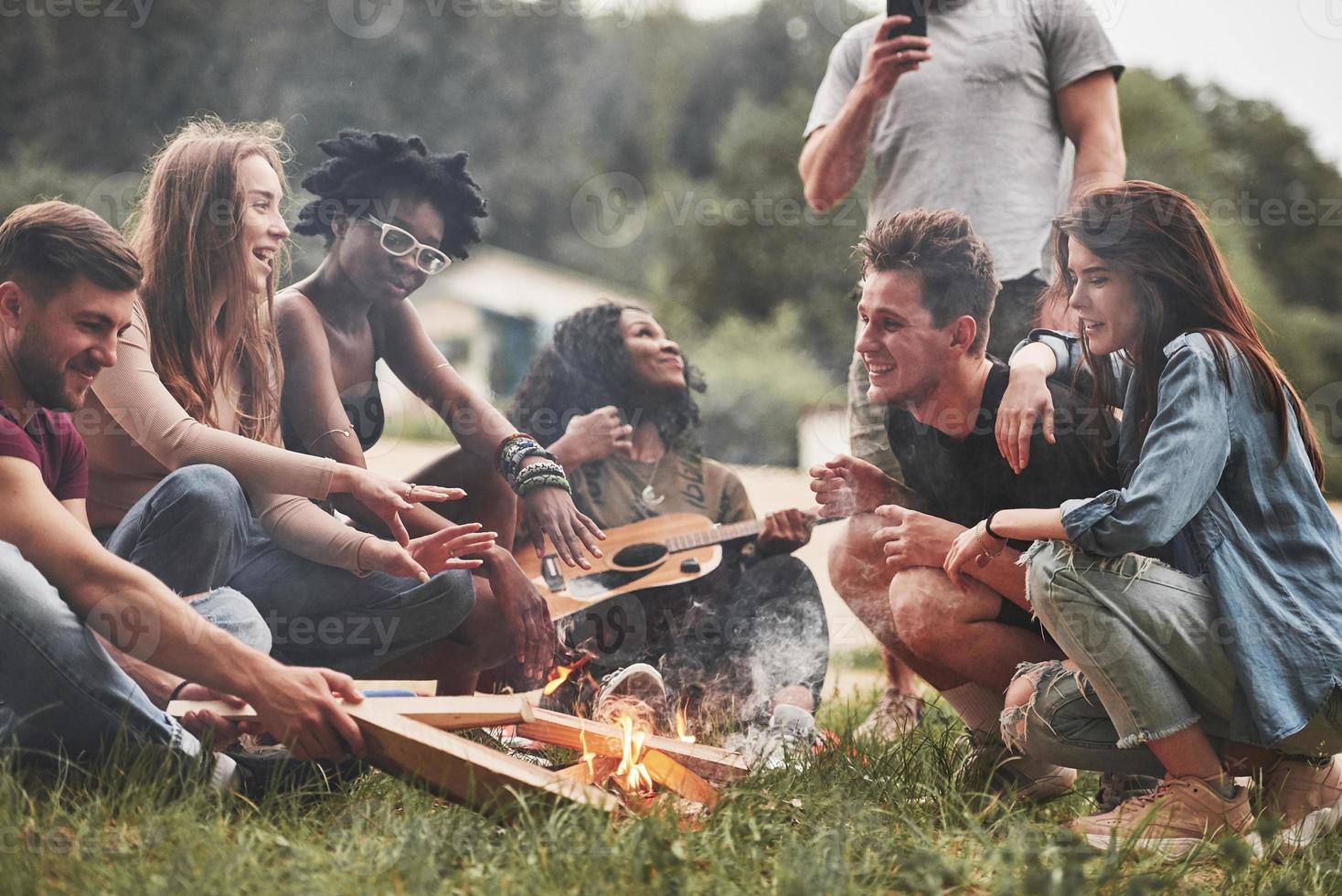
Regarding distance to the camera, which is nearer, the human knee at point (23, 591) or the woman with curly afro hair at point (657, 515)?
the human knee at point (23, 591)

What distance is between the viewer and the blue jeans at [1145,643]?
321cm

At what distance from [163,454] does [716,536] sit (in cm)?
182

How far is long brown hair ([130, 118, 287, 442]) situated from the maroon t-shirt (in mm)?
313

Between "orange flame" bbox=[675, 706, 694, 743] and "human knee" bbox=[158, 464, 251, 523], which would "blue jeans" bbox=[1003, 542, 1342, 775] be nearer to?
"orange flame" bbox=[675, 706, 694, 743]

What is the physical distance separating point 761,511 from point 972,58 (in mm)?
1656

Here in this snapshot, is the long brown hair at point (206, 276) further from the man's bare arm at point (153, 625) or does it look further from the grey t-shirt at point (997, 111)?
the grey t-shirt at point (997, 111)

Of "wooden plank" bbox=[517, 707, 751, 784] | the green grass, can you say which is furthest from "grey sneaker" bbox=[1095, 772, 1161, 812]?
"wooden plank" bbox=[517, 707, 751, 784]

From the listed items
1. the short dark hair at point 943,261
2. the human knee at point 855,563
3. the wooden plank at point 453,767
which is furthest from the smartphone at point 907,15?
the wooden plank at point 453,767

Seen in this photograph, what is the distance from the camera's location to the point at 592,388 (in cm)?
441

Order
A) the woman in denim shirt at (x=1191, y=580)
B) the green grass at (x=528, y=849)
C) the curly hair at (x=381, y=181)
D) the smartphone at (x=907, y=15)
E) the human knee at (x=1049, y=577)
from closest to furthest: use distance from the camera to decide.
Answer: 1. the green grass at (x=528, y=849)
2. the woman in denim shirt at (x=1191, y=580)
3. the human knee at (x=1049, y=577)
4. the curly hair at (x=381, y=181)
5. the smartphone at (x=907, y=15)

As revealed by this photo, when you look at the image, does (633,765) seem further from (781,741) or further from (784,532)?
(784,532)

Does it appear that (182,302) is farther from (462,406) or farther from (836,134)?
(836,134)

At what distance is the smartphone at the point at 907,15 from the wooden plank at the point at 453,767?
2.53 metres

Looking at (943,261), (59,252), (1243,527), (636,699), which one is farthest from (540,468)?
(1243,527)
